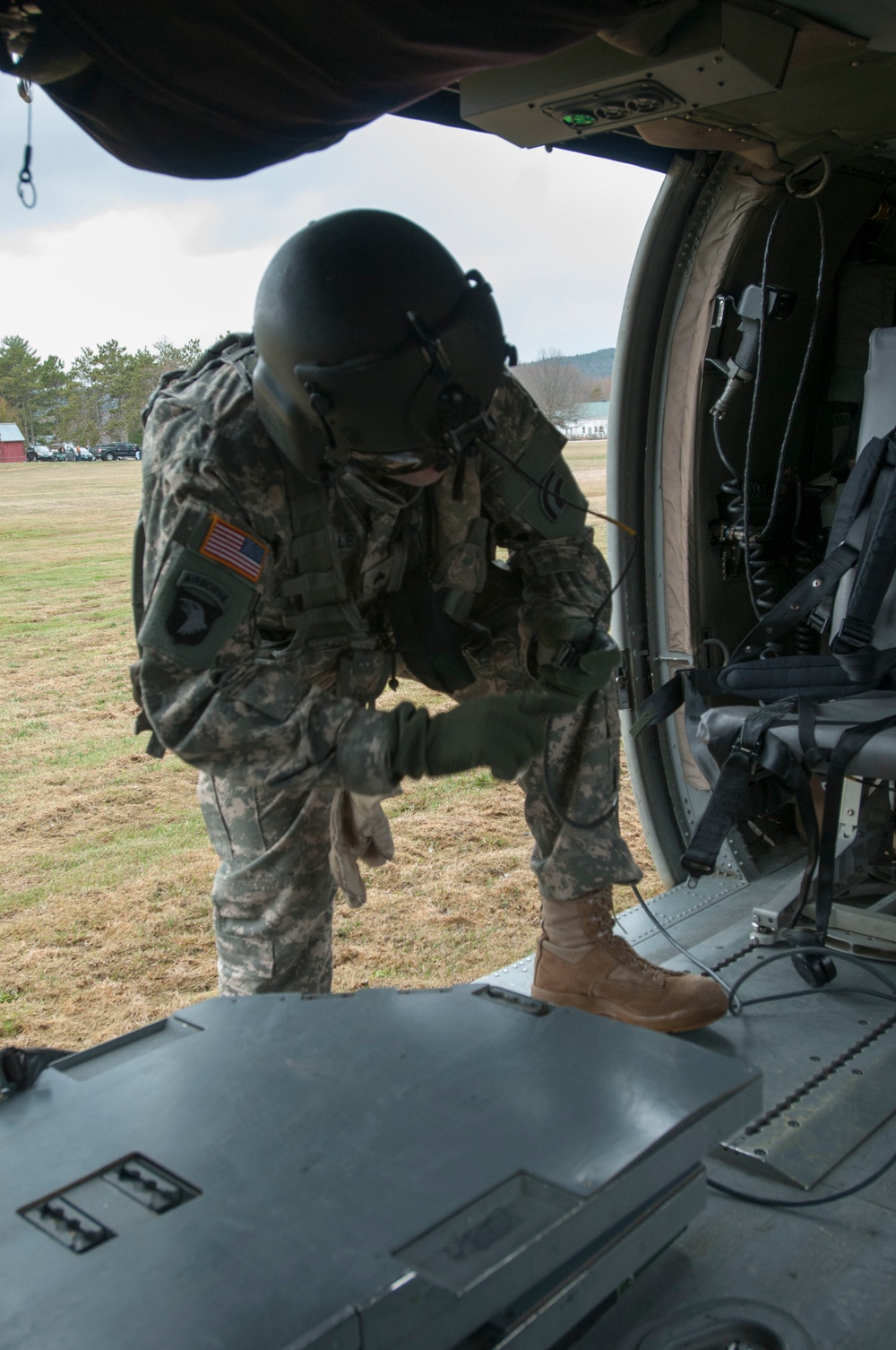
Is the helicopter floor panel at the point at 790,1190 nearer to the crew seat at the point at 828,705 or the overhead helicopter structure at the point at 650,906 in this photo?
the overhead helicopter structure at the point at 650,906

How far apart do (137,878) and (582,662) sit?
95.1 inches

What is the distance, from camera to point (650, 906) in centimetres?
284

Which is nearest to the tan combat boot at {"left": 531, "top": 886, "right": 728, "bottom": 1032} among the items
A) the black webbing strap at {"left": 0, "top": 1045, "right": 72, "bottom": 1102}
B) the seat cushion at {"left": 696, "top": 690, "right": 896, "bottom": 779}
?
the seat cushion at {"left": 696, "top": 690, "right": 896, "bottom": 779}

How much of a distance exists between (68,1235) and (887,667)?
2.13m

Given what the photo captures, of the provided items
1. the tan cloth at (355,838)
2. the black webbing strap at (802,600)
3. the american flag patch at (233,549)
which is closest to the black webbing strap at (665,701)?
the black webbing strap at (802,600)

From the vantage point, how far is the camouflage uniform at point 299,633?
5.67 ft

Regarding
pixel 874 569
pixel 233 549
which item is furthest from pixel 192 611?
pixel 874 569

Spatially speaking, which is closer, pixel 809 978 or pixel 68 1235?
pixel 68 1235

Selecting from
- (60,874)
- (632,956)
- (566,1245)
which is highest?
(566,1245)

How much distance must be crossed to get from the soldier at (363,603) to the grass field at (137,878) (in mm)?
984

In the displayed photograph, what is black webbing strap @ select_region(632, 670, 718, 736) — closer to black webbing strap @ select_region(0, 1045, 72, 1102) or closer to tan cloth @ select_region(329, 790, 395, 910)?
tan cloth @ select_region(329, 790, 395, 910)

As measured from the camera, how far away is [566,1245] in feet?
3.57

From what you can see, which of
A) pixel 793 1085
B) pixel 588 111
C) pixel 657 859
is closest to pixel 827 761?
pixel 793 1085

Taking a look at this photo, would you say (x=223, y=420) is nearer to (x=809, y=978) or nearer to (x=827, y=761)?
(x=827, y=761)
